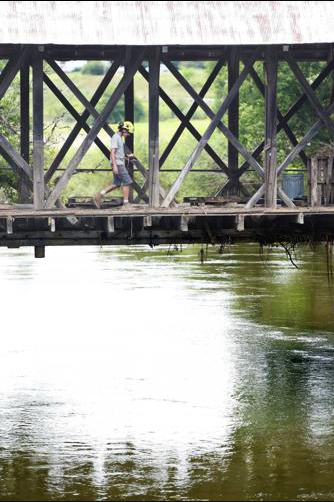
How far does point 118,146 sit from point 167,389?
441cm

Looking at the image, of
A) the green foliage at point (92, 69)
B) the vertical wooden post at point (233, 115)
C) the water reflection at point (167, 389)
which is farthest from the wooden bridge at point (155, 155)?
the green foliage at point (92, 69)

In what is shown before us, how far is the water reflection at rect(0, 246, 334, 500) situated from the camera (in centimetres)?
2033

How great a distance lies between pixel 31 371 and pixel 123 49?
250 inches

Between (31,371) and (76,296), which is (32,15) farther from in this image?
(76,296)

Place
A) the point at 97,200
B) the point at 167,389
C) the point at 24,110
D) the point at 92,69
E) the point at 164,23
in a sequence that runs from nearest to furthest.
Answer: the point at 164,23 < the point at 167,389 < the point at 97,200 < the point at 24,110 < the point at 92,69

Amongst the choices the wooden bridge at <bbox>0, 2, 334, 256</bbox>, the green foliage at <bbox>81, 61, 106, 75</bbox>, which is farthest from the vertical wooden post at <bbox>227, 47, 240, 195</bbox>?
the green foliage at <bbox>81, 61, 106, 75</bbox>

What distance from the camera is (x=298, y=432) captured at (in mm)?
22750

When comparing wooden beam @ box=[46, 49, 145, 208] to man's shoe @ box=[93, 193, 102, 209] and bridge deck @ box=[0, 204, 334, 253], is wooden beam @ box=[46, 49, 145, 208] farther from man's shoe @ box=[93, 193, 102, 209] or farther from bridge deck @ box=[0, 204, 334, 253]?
man's shoe @ box=[93, 193, 102, 209]

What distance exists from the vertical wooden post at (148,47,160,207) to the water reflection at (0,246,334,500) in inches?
139

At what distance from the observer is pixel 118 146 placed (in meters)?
25.8

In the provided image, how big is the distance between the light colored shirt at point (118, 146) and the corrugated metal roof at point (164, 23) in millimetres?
1698

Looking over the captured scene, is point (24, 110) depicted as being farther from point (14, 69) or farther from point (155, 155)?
point (155, 155)

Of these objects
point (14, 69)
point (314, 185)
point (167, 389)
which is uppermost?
point (14, 69)

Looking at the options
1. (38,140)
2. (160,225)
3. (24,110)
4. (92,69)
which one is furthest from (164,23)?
(92,69)
